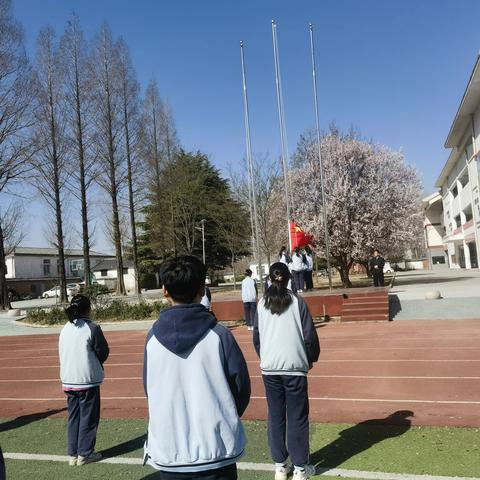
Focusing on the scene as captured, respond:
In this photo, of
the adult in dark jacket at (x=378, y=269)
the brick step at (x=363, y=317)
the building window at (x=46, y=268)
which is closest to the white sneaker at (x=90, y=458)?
the brick step at (x=363, y=317)

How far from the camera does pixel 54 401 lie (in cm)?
812

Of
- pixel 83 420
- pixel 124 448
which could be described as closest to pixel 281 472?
pixel 124 448

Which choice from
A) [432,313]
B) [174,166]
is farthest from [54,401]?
[174,166]

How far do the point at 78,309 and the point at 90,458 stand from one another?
1452 millimetres

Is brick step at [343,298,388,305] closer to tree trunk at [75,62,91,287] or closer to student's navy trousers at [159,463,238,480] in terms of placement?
student's navy trousers at [159,463,238,480]

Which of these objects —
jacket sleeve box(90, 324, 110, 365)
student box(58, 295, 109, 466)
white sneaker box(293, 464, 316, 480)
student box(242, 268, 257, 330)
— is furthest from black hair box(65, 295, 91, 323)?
student box(242, 268, 257, 330)

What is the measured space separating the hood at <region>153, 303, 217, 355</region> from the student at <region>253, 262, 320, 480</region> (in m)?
2.02

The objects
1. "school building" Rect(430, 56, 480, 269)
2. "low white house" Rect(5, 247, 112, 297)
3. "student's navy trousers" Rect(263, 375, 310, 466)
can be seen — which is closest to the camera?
"student's navy trousers" Rect(263, 375, 310, 466)

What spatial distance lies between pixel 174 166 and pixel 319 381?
3583 centimetres

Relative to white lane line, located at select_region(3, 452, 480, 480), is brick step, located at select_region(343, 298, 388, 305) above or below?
above

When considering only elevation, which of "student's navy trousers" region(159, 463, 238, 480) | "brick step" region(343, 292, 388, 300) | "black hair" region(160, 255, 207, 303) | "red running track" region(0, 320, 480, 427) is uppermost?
"black hair" region(160, 255, 207, 303)

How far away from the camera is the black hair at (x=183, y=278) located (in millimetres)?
2498

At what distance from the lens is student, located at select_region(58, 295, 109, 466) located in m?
5.02

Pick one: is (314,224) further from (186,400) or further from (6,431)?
(186,400)
